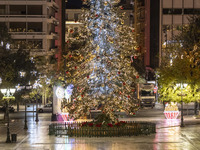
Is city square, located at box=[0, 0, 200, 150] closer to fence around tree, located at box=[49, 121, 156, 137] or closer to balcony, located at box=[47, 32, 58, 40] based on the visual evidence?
fence around tree, located at box=[49, 121, 156, 137]

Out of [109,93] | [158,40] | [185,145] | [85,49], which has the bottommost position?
[185,145]

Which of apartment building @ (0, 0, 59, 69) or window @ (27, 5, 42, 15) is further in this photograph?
window @ (27, 5, 42, 15)

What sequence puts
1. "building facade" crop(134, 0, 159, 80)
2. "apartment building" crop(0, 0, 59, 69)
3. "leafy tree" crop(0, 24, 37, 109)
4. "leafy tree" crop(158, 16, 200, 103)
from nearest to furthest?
"leafy tree" crop(158, 16, 200, 103) < "leafy tree" crop(0, 24, 37, 109) < "apartment building" crop(0, 0, 59, 69) < "building facade" crop(134, 0, 159, 80)

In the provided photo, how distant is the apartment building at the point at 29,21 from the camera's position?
87125mm

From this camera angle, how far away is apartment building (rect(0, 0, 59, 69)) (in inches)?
3430

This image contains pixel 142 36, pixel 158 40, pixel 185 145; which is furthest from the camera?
pixel 142 36

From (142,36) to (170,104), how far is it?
59.2 m

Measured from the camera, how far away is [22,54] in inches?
2379

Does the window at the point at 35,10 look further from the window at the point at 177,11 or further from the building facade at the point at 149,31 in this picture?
the window at the point at 177,11

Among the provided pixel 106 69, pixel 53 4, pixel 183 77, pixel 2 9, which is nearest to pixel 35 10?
pixel 2 9

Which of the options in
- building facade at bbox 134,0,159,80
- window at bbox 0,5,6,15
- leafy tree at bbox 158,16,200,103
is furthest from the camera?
building facade at bbox 134,0,159,80

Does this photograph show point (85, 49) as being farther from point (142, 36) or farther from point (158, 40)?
point (142, 36)

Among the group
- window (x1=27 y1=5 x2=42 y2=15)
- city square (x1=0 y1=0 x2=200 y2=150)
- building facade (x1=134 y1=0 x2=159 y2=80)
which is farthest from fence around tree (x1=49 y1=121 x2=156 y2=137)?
building facade (x1=134 y1=0 x2=159 y2=80)

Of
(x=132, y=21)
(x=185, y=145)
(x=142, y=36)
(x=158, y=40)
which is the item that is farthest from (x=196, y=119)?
(x=132, y=21)
